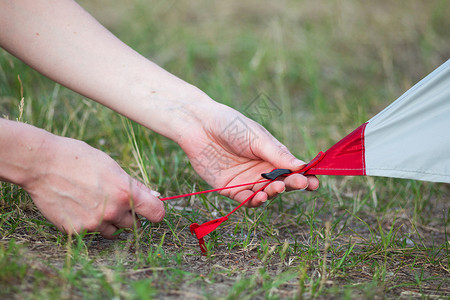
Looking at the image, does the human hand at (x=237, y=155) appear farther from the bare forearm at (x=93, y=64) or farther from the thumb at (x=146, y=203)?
the thumb at (x=146, y=203)

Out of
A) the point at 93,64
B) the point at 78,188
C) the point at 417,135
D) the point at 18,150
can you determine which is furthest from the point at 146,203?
the point at 417,135

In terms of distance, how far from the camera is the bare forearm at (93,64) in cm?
157

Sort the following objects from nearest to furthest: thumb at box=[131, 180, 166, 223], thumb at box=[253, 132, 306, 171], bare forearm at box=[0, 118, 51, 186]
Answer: bare forearm at box=[0, 118, 51, 186]
thumb at box=[131, 180, 166, 223]
thumb at box=[253, 132, 306, 171]

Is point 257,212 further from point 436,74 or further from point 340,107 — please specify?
point 340,107

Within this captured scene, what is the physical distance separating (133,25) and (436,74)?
3013 mm

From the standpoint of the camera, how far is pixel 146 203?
1.39 m

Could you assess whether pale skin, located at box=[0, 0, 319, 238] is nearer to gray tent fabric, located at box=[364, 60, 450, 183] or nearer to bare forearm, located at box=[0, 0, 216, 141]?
bare forearm, located at box=[0, 0, 216, 141]

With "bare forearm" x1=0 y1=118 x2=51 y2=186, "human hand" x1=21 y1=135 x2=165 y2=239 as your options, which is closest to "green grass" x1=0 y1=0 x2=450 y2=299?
"human hand" x1=21 y1=135 x2=165 y2=239

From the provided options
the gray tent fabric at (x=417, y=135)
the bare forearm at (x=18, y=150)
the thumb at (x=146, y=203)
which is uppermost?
the gray tent fabric at (x=417, y=135)

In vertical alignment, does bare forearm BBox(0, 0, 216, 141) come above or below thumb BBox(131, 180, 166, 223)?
above

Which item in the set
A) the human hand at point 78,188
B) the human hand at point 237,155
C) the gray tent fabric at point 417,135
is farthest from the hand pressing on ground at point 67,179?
the gray tent fabric at point 417,135

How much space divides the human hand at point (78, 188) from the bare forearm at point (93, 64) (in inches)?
13.5

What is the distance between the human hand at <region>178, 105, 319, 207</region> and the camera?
1.50 metres

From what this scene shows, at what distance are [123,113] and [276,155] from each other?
545mm
